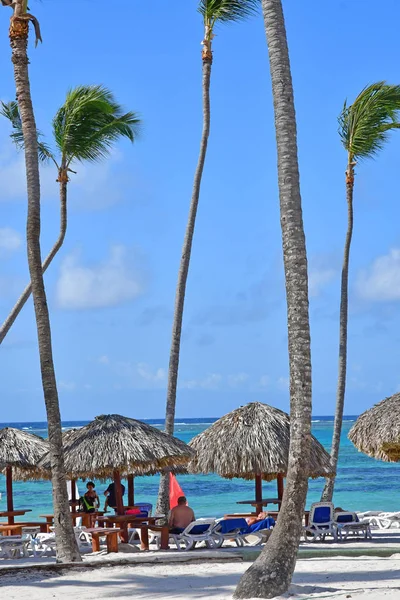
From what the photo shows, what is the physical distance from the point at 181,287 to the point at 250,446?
479cm

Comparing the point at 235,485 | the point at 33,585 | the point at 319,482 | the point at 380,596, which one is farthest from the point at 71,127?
the point at 319,482

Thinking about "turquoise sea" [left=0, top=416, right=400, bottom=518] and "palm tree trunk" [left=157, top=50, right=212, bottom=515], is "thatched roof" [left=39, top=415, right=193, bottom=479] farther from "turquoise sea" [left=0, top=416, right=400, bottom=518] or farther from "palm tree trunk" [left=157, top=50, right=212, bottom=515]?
"turquoise sea" [left=0, top=416, right=400, bottom=518]

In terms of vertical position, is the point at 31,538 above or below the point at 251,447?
below

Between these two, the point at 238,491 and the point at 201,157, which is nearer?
the point at 201,157

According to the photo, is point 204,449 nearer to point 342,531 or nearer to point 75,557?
point 342,531

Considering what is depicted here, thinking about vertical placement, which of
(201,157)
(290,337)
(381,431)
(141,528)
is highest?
(201,157)

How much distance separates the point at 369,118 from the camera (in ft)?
66.7

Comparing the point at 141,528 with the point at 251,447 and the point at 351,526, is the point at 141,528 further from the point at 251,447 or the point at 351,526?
the point at 351,526

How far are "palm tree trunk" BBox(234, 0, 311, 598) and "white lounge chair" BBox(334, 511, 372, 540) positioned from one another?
22.3 ft

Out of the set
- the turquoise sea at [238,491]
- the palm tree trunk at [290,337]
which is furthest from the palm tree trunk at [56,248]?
the turquoise sea at [238,491]

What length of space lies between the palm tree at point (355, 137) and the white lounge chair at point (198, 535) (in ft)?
16.8

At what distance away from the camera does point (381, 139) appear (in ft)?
68.1

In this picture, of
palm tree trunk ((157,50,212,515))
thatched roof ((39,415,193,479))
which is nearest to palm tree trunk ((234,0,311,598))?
thatched roof ((39,415,193,479))

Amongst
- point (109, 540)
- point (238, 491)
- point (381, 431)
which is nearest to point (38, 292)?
point (109, 540)
